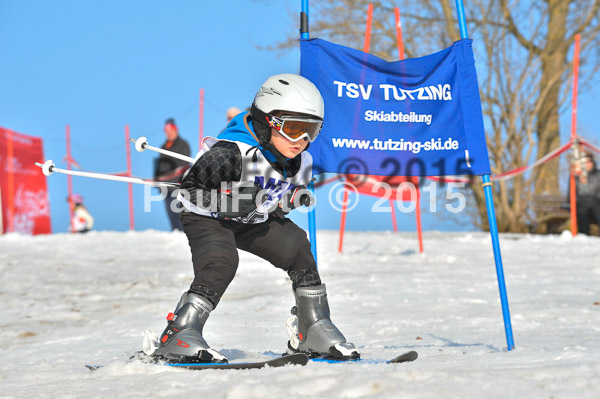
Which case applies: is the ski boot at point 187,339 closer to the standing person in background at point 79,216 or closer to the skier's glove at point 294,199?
the skier's glove at point 294,199

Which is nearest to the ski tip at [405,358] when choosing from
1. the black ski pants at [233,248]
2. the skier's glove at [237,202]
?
the black ski pants at [233,248]

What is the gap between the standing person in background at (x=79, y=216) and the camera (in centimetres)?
1540

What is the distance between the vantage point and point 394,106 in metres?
4.15

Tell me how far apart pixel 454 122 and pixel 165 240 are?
28.1ft

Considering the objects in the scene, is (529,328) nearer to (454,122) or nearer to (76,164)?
(454,122)

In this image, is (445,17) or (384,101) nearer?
(384,101)

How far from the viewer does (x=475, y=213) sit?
57.9 ft

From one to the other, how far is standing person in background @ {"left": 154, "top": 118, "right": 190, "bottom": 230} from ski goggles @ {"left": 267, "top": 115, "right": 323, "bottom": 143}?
814 cm

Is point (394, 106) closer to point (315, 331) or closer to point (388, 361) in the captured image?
point (315, 331)

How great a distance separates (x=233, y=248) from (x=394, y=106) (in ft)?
5.29

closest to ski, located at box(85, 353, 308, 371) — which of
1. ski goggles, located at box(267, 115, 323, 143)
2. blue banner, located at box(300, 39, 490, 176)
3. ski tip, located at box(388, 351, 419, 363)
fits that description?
ski tip, located at box(388, 351, 419, 363)

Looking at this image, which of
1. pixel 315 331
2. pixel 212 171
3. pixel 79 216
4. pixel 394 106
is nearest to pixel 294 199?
pixel 212 171

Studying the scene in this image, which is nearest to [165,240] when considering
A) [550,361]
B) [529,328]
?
[529,328]

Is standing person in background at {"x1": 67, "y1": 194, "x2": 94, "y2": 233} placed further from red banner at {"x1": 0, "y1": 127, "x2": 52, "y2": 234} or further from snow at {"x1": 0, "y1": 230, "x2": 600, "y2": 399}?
snow at {"x1": 0, "y1": 230, "x2": 600, "y2": 399}
